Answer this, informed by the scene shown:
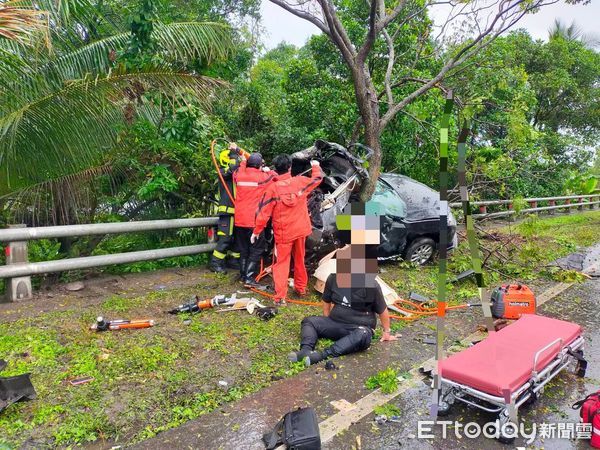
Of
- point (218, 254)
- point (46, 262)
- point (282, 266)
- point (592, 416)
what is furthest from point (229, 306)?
point (592, 416)

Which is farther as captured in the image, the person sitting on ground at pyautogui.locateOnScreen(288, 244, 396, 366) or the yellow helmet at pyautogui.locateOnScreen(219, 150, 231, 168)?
the yellow helmet at pyautogui.locateOnScreen(219, 150, 231, 168)

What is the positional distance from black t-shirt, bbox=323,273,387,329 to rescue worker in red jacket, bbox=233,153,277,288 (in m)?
2.18

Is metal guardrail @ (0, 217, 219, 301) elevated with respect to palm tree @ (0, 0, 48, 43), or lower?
lower

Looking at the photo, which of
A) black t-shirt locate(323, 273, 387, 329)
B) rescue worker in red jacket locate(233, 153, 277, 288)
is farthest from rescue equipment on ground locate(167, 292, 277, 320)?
black t-shirt locate(323, 273, 387, 329)

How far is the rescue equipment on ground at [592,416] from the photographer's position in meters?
3.22

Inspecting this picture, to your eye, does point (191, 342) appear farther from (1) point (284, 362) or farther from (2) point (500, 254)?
(2) point (500, 254)

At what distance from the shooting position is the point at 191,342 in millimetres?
4734

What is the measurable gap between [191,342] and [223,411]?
52.6 inches

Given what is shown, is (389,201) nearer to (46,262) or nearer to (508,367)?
(508,367)

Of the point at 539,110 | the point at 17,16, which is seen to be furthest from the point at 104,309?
the point at 539,110

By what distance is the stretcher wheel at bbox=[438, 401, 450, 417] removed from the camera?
141 inches

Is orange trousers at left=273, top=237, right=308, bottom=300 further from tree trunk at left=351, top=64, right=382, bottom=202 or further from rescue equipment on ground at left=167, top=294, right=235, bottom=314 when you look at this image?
tree trunk at left=351, top=64, right=382, bottom=202

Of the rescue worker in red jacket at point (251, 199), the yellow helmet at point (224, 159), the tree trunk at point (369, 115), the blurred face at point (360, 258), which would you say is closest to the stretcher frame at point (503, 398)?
the blurred face at point (360, 258)

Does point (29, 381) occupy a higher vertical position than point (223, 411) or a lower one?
higher
